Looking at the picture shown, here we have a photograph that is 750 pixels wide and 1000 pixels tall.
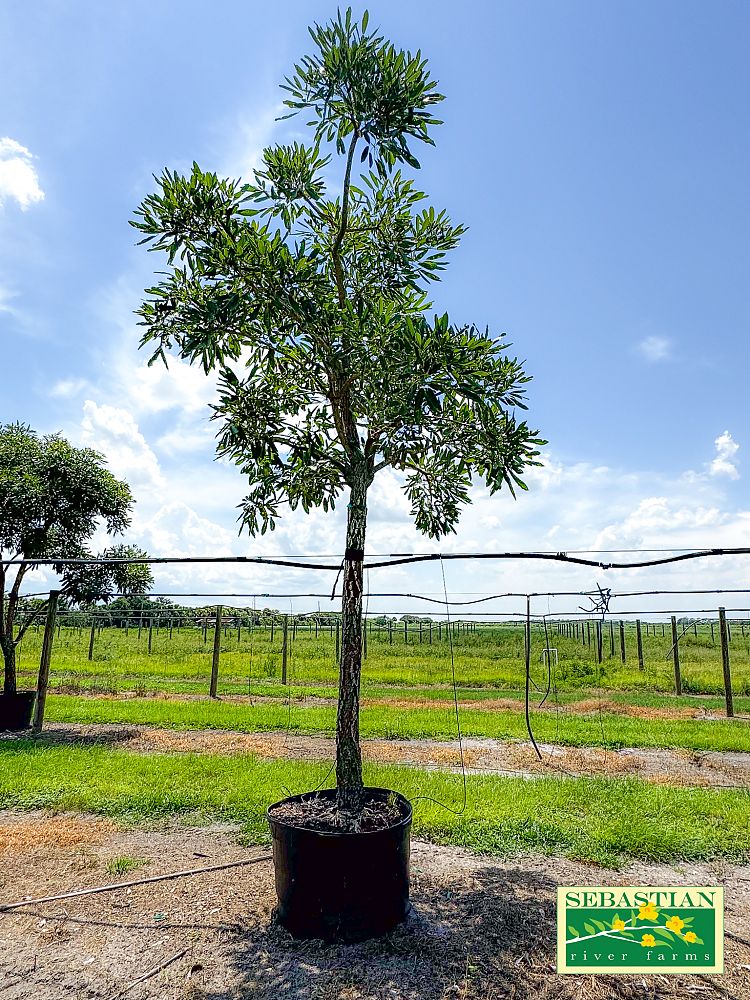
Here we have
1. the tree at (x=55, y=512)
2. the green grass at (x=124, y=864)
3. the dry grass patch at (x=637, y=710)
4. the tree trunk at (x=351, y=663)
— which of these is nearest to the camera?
the tree trunk at (x=351, y=663)

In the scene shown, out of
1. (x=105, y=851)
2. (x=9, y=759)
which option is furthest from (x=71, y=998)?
(x=9, y=759)

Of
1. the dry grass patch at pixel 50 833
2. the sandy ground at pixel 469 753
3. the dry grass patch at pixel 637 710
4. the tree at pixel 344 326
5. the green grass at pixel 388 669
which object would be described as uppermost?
the tree at pixel 344 326

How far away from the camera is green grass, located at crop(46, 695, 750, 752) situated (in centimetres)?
1011

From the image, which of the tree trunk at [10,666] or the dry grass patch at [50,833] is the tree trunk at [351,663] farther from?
the tree trunk at [10,666]

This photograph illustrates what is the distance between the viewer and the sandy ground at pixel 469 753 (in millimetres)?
7984

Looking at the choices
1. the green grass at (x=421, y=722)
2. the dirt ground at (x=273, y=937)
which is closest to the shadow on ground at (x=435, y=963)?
the dirt ground at (x=273, y=937)

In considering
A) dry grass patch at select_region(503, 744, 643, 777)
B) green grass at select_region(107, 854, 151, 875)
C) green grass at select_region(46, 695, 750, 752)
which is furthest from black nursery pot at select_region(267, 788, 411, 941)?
green grass at select_region(46, 695, 750, 752)

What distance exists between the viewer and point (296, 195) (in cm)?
384

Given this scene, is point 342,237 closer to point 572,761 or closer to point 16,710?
point 572,761

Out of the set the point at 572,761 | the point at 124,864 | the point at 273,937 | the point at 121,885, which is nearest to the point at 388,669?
the point at 572,761

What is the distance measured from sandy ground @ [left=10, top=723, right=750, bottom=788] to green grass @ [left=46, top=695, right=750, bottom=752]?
0.36 metres

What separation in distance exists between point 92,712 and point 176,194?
11.2 metres

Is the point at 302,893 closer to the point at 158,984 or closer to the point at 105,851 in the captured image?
the point at 158,984

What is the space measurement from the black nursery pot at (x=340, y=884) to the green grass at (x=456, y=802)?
162 cm
